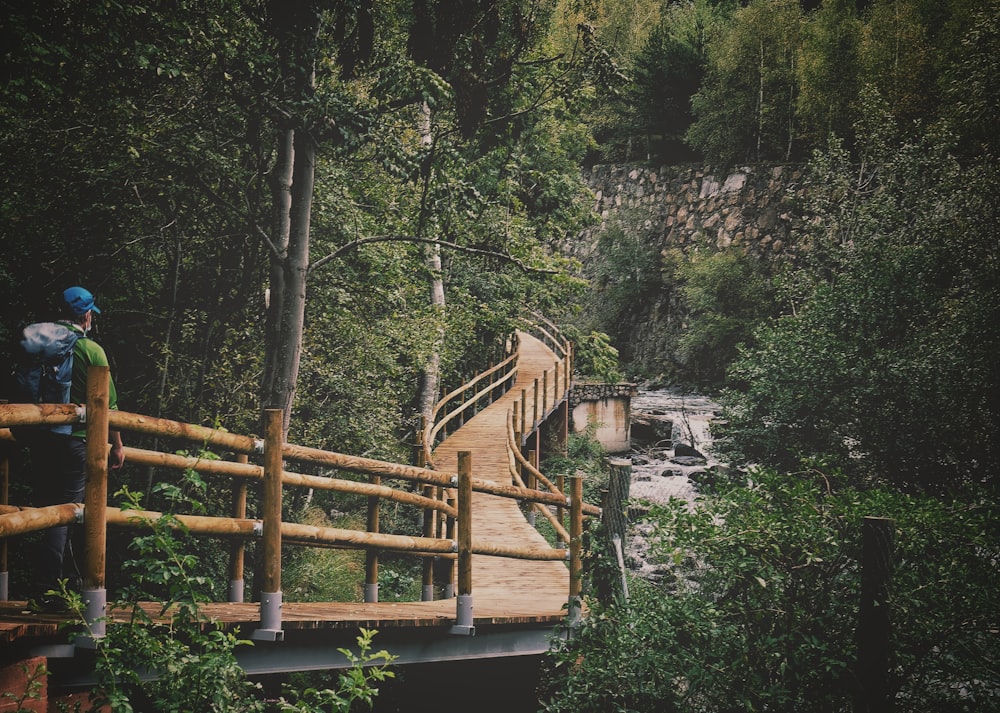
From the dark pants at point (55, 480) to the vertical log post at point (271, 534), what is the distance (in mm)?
906

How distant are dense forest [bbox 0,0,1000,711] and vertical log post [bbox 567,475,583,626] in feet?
0.73

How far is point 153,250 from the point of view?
9.29m

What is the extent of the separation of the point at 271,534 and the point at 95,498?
3.51 feet

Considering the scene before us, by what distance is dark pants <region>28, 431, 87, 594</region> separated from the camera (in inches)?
160

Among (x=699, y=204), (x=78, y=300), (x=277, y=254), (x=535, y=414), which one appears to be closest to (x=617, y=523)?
(x=78, y=300)

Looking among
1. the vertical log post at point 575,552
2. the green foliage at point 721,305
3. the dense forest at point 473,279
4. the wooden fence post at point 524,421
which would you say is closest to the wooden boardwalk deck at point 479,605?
the vertical log post at point 575,552

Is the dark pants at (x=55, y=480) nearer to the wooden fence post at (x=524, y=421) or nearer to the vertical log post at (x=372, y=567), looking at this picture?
the vertical log post at (x=372, y=567)

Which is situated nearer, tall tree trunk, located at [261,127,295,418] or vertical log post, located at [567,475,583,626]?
vertical log post, located at [567,475,583,626]

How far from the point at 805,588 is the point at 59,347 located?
5.03m

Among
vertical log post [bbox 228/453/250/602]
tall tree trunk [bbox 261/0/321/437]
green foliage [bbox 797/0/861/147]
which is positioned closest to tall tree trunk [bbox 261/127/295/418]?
tall tree trunk [bbox 261/0/321/437]

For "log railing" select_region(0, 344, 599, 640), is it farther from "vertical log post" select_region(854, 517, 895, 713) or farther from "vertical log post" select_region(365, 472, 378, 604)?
"vertical log post" select_region(854, 517, 895, 713)

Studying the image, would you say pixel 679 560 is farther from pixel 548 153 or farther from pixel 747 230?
pixel 747 230

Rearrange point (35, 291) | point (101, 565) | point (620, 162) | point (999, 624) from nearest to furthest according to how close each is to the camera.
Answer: point (101, 565) < point (999, 624) < point (35, 291) < point (620, 162)

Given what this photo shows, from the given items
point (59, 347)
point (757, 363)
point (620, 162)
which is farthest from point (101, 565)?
point (620, 162)
